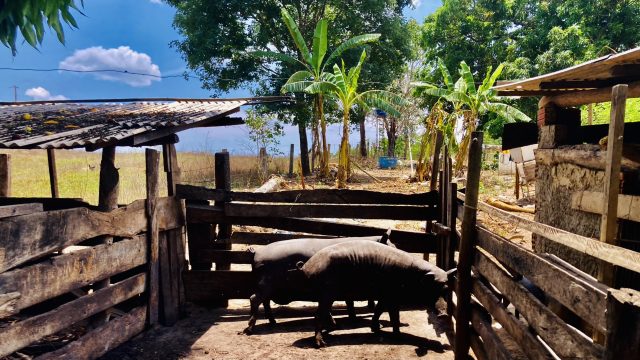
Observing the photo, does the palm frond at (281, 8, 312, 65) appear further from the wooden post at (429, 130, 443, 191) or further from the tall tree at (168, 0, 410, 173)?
the wooden post at (429, 130, 443, 191)

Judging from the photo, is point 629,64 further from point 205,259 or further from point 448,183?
point 205,259

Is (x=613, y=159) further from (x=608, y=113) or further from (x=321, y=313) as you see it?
(x=608, y=113)

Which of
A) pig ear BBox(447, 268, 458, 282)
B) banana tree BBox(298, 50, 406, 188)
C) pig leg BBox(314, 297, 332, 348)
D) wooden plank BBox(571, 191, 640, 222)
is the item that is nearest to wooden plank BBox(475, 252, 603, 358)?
pig ear BBox(447, 268, 458, 282)

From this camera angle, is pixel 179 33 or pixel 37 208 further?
pixel 179 33

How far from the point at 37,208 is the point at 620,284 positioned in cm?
562

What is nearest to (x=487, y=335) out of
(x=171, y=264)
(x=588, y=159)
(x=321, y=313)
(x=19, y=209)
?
(x=321, y=313)

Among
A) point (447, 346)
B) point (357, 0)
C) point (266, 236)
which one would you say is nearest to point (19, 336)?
point (266, 236)

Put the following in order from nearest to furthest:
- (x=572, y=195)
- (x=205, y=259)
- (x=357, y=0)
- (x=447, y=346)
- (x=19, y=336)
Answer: (x=19, y=336)
(x=447, y=346)
(x=572, y=195)
(x=205, y=259)
(x=357, y=0)

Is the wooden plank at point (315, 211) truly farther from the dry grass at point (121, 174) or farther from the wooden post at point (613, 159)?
the dry grass at point (121, 174)

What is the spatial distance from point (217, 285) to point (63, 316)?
206cm

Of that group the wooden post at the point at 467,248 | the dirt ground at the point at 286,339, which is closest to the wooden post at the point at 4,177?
the dirt ground at the point at 286,339

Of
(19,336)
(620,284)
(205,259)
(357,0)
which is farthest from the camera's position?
(357,0)

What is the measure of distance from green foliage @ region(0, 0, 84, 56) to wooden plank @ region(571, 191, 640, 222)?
8.38 m

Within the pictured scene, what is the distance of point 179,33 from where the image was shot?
2153 centimetres
